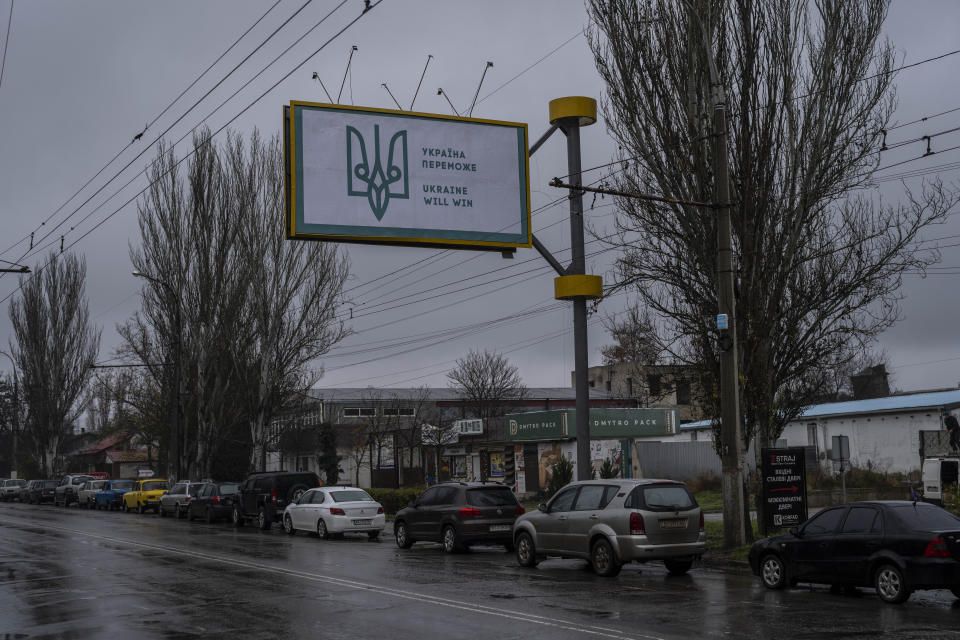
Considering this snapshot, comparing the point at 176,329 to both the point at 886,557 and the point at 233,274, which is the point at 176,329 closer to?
the point at 233,274

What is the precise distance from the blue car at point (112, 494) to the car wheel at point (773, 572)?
140ft

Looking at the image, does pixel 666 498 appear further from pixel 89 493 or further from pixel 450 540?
pixel 89 493

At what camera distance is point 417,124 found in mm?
22172

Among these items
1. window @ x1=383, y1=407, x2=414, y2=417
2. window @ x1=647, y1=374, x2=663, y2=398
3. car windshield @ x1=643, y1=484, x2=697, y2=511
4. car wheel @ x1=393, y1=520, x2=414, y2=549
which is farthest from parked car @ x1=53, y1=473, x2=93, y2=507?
car windshield @ x1=643, y1=484, x2=697, y2=511

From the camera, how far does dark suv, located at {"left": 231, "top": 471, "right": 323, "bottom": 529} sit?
3203 cm

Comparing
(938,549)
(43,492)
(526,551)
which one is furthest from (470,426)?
(938,549)

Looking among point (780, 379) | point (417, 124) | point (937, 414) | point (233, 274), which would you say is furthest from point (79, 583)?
point (937, 414)

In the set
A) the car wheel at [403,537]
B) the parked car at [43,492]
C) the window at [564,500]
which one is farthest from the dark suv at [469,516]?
the parked car at [43,492]

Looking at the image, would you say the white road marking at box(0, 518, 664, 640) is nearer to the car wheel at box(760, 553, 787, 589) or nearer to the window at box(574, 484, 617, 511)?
the window at box(574, 484, 617, 511)

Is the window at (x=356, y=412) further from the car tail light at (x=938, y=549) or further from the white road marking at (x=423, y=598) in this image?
the car tail light at (x=938, y=549)

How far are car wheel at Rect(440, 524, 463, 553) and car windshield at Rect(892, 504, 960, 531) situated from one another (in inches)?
421

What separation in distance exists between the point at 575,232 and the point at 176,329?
26828mm

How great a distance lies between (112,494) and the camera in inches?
2044

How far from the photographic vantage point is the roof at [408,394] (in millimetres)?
77250
